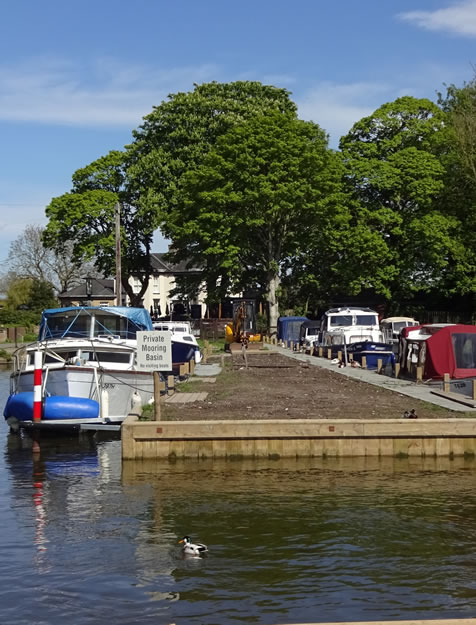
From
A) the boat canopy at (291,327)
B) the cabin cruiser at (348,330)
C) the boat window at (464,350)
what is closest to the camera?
the boat window at (464,350)

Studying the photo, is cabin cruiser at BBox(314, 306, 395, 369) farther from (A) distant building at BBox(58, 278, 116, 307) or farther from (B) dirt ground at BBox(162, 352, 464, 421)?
(A) distant building at BBox(58, 278, 116, 307)

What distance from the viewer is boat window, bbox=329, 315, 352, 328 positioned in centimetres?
5469

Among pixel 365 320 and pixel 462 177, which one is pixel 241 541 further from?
pixel 462 177

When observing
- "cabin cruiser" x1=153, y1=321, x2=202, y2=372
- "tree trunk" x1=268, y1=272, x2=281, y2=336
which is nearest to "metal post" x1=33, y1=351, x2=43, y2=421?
"cabin cruiser" x1=153, y1=321, x2=202, y2=372

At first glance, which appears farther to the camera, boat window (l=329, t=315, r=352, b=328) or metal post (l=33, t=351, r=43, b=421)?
boat window (l=329, t=315, r=352, b=328)

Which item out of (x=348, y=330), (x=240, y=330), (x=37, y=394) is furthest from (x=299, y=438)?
(x=240, y=330)

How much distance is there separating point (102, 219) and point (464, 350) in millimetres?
51200

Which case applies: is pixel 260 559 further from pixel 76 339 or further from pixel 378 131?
pixel 378 131

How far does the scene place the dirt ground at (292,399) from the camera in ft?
78.0

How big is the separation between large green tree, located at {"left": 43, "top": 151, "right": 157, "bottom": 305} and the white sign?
5371cm

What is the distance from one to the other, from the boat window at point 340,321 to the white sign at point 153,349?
108 ft

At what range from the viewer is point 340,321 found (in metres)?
54.9

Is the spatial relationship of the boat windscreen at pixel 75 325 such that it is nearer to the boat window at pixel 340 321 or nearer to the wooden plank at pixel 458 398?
the wooden plank at pixel 458 398

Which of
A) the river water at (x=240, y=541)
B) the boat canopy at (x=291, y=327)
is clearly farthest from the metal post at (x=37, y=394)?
the boat canopy at (x=291, y=327)
